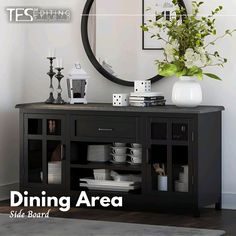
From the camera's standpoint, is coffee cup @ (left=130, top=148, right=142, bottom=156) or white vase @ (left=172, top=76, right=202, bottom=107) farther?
coffee cup @ (left=130, top=148, right=142, bottom=156)

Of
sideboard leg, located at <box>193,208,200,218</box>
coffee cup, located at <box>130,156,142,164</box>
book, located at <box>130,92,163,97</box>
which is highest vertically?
book, located at <box>130,92,163,97</box>

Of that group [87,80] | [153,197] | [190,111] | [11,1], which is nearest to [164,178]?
[153,197]

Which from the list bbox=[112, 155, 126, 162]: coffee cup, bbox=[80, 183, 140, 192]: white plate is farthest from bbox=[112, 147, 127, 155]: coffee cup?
bbox=[80, 183, 140, 192]: white plate

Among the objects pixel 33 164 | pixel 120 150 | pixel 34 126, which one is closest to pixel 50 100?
pixel 34 126

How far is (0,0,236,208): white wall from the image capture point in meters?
5.73

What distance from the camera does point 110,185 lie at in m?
5.63

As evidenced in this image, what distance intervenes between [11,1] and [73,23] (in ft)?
1.72

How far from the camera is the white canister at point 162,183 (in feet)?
17.9

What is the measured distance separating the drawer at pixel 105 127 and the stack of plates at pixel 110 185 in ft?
1.10

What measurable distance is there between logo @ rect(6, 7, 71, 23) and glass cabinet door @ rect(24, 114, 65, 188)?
0.93 meters

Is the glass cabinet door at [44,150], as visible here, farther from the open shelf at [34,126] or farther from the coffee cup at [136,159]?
the coffee cup at [136,159]

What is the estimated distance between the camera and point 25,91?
641 cm

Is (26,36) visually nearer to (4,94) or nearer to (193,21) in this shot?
(4,94)

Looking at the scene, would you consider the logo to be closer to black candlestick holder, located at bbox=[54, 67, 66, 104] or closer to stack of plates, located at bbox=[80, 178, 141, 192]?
black candlestick holder, located at bbox=[54, 67, 66, 104]
